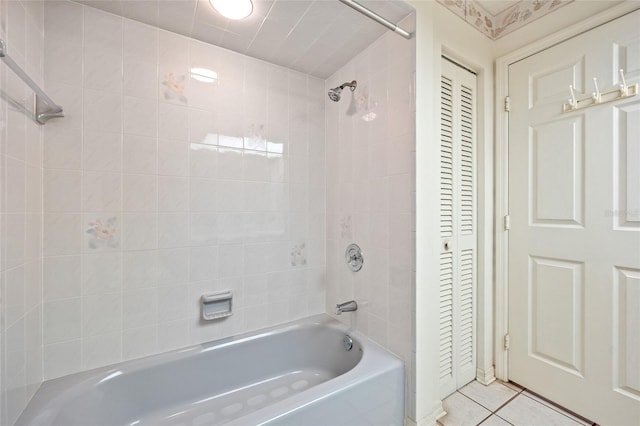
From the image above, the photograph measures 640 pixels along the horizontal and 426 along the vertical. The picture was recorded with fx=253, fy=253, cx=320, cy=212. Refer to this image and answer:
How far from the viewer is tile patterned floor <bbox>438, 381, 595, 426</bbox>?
1291mm

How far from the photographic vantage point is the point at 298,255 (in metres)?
1.80

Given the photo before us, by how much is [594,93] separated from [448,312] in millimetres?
1333

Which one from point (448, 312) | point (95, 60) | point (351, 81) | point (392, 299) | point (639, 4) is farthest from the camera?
point (351, 81)

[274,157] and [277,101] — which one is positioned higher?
[277,101]

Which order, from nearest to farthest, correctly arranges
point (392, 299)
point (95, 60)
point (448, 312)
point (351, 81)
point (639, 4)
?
1. point (639, 4)
2. point (95, 60)
3. point (392, 299)
4. point (448, 312)
5. point (351, 81)

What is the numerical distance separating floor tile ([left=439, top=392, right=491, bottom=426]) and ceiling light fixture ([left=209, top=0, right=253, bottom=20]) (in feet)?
7.35

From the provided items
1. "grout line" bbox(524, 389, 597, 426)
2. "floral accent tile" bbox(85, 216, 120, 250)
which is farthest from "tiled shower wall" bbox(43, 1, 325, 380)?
"grout line" bbox(524, 389, 597, 426)

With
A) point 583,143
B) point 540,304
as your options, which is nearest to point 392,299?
point 540,304

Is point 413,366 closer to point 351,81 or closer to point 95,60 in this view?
point 351,81

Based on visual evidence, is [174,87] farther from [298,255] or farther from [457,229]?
[457,229]

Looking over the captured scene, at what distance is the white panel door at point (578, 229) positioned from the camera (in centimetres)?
117

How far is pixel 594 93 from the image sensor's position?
1.25 m

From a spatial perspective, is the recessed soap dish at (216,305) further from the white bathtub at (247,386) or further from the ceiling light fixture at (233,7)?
the ceiling light fixture at (233,7)

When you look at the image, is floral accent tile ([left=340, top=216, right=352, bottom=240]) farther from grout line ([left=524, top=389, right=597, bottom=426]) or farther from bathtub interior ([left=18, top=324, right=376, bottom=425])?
grout line ([left=524, top=389, right=597, bottom=426])
